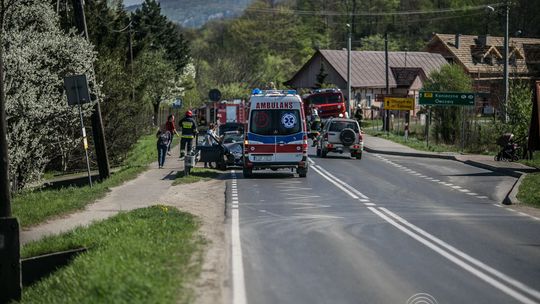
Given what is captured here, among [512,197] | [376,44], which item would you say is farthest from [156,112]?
[512,197]

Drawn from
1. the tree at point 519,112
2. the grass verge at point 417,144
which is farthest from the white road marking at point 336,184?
the grass verge at point 417,144

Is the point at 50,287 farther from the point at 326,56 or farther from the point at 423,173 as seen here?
the point at 326,56

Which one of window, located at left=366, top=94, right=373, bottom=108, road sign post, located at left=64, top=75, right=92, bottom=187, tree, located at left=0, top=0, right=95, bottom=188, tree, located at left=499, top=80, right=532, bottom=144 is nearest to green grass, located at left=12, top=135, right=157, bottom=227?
road sign post, located at left=64, top=75, right=92, bottom=187

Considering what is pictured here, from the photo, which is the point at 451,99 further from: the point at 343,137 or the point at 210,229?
the point at 210,229

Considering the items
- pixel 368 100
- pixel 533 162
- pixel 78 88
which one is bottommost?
pixel 368 100

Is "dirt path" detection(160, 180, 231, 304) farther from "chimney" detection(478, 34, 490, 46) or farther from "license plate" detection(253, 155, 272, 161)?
"chimney" detection(478, 34, 490, 46)

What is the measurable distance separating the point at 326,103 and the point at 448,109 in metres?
14.9

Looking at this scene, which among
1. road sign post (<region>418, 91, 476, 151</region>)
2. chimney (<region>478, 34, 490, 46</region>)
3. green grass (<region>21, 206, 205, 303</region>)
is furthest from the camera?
chimney (<region>478, 34, 490, 46</region>)

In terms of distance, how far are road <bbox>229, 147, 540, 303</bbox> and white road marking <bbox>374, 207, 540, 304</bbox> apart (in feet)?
0.05

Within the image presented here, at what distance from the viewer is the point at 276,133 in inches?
1075

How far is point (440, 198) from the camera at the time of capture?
73.7 ft

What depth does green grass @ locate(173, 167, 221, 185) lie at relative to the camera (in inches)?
1017

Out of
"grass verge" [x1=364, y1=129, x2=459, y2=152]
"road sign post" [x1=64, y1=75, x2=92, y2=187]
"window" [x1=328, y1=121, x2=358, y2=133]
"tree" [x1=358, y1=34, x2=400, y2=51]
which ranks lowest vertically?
"grass verge" [x1=364, y1=129, x2=459, y2=152]

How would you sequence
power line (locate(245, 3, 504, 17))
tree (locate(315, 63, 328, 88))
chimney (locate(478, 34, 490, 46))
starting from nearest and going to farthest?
tree (locate(315, 63, 328, 88))
chimney (locate(478, 34, 490, 46))
power line (locate(245, 3, 504, 17))
